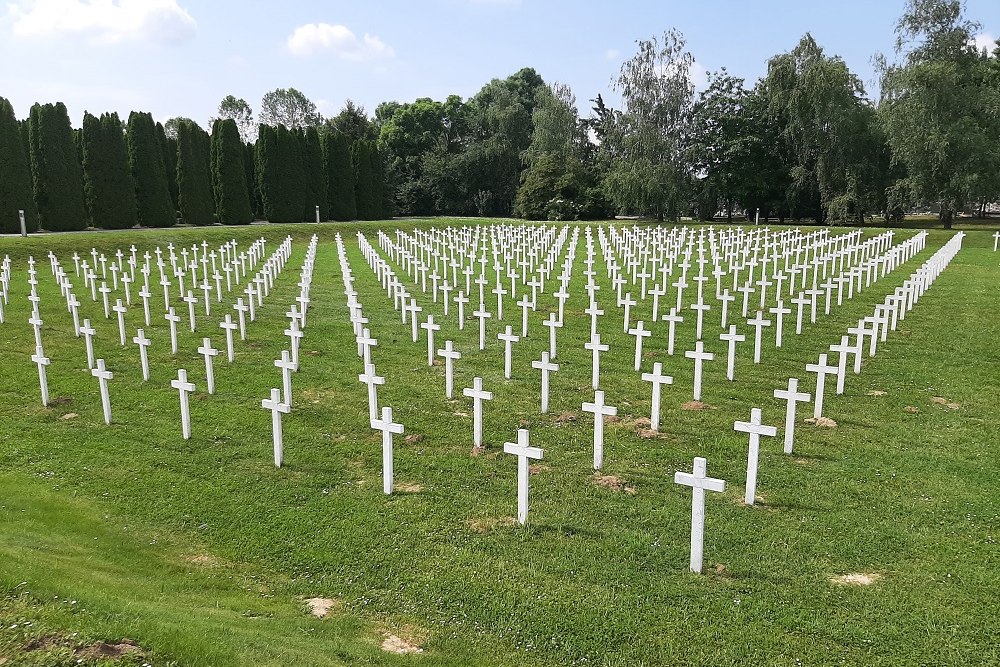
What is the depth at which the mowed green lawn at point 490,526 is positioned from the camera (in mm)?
4191

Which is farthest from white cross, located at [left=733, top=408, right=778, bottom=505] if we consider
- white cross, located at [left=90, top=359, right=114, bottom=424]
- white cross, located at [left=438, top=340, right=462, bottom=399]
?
white cross, located at [left=90, top=359, right=114, bottom=424]

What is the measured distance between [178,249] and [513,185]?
35.7m

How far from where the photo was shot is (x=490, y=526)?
5.84 meters

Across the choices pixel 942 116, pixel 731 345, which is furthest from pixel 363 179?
pixel 731 345

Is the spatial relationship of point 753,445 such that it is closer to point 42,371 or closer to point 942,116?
point 42,371

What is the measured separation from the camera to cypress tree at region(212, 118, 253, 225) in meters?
38.9

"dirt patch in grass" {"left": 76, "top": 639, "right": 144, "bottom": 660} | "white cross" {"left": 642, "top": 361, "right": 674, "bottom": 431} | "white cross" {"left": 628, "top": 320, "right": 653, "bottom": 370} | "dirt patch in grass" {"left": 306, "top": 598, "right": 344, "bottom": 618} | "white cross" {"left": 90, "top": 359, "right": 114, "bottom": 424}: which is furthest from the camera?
"white cross" {"left": 628, "top": 320, "right": 653, "bottom": 370}

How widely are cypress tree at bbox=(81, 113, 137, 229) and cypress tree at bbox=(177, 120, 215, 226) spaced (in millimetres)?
3497

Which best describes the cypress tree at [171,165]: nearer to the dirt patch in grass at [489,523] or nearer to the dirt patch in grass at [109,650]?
the dirt patch in grass at [489,523]

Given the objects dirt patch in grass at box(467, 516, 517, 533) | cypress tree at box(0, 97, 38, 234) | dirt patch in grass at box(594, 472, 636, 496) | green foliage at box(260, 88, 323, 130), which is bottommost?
dirt patch in grass at box(467, 516, 517, 533)

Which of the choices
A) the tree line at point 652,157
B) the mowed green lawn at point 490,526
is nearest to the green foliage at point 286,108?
the tree line at point 652,157

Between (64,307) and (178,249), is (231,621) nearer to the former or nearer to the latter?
(64,307)

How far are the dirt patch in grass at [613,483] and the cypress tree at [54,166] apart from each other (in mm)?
33545

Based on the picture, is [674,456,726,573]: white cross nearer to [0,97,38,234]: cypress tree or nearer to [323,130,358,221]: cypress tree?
[0,97,38,234]: cypress tree
